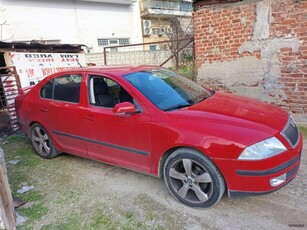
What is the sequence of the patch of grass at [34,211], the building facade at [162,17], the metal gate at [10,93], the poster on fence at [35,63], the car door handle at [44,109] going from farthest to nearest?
the building facade at [162,17] → the poster on fence at [35,63] → the metal gate at [10,93] → the car door handle at [44,109] → the patch of grass at [34,211]

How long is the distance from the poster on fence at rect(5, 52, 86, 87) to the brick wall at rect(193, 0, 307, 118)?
13.0ft

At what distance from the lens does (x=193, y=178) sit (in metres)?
2.76

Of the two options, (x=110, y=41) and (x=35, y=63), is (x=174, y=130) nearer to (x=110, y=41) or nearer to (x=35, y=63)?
(x=35, y=63)

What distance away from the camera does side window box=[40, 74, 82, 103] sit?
12.4 ft

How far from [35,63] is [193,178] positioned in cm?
584

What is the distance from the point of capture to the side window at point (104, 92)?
11.3ft

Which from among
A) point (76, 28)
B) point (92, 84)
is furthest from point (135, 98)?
point (76, 28)

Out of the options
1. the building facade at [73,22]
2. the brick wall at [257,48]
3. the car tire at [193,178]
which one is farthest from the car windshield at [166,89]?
the building facade at [73,22]

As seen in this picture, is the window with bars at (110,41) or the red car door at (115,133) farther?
the window with bars at (110,41)

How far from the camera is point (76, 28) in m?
15.9

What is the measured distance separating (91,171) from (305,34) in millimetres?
4423

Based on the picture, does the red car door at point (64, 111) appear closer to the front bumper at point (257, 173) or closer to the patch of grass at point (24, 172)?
the patch of grass at point (24, 172)

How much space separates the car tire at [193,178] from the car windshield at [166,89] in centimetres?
61

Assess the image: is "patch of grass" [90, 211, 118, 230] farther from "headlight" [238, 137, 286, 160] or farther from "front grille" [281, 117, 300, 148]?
"front grille" [281, 117, 300, 148]
